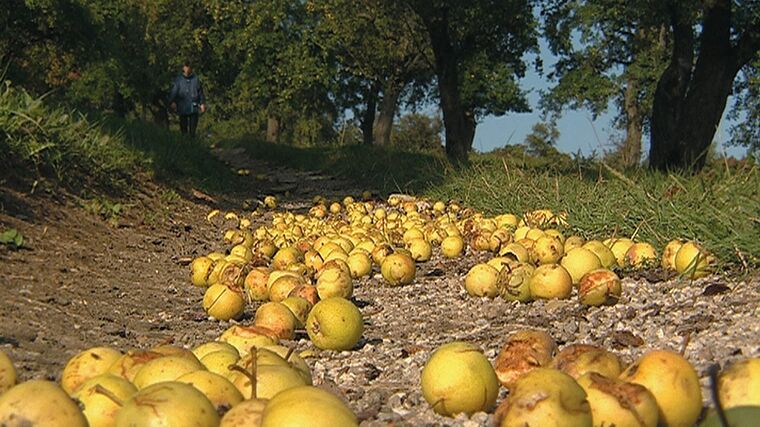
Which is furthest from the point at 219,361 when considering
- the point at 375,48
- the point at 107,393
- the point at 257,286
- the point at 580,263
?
the point at 375,48

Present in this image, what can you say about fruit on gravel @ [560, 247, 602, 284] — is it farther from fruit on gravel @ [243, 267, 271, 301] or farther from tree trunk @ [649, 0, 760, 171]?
tree trunk @ [649, 0, 760, 171]

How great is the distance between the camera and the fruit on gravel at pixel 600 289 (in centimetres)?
434

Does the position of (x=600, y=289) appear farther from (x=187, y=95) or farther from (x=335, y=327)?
(x=187, y=95)

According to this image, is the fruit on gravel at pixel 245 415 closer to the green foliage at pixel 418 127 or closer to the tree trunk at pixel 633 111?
the tree trunk at pixel 633 111

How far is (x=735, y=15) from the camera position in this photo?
1616 cm

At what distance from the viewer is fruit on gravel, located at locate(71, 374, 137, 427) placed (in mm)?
2074

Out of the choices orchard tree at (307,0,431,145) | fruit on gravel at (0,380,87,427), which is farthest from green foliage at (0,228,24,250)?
orchard tree at (307,0,431,145)

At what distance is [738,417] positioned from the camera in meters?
1.90

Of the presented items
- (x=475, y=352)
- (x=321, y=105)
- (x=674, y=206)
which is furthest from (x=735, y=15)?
(x=321, y=105)

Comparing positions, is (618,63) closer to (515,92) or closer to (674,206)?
(515,92)

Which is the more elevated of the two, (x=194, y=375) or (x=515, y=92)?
(x=515, y=92)

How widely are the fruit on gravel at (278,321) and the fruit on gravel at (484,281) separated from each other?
1.42 metres

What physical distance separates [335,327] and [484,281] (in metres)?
1.57

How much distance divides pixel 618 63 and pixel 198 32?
1980 centimetres
